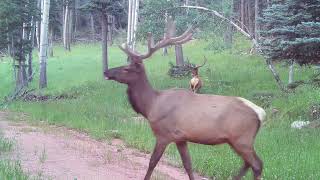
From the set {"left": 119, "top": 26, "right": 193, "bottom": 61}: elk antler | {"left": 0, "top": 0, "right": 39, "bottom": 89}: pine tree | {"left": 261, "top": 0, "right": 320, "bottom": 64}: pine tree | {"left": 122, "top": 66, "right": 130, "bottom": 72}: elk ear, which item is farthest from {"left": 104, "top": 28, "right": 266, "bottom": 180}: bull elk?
{"left": 0, "top": 0, "right": 39, "bottom": 89}: pine tree

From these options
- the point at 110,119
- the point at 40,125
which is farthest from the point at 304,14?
the point at 40,125

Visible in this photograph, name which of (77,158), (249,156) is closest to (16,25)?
(77,158)

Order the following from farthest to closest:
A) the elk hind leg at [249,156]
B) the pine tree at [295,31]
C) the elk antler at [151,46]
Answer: the pine tree at [295,31], the elk antler at [151,46], the elk hind leg at [249,156]

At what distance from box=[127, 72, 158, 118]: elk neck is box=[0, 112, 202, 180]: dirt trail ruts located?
3.90 ft

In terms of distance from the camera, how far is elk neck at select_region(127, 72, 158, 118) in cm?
786

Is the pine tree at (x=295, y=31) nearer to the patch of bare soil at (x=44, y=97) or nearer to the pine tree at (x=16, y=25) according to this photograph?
the patch of bare soil at (x=44, y=97)

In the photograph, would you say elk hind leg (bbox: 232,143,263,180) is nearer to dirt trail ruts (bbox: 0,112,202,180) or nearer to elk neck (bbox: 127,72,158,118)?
elk neck (bbox: 127,72,158,118)

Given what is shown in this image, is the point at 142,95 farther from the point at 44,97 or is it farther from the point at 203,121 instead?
the point at 44,97

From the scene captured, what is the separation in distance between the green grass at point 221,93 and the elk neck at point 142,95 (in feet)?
6.76

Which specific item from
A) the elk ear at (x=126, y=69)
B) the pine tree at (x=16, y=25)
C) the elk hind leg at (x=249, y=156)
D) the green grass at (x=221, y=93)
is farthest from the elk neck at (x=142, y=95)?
the pine tree at (x=16, y=25)

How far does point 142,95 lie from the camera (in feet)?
26.0

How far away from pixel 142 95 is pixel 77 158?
2360 mm

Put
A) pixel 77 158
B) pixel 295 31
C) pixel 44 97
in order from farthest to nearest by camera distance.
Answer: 1. pixel 44 97
2. pixel 295 31
3. pixel 77 158

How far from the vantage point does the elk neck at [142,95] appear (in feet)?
25.8
